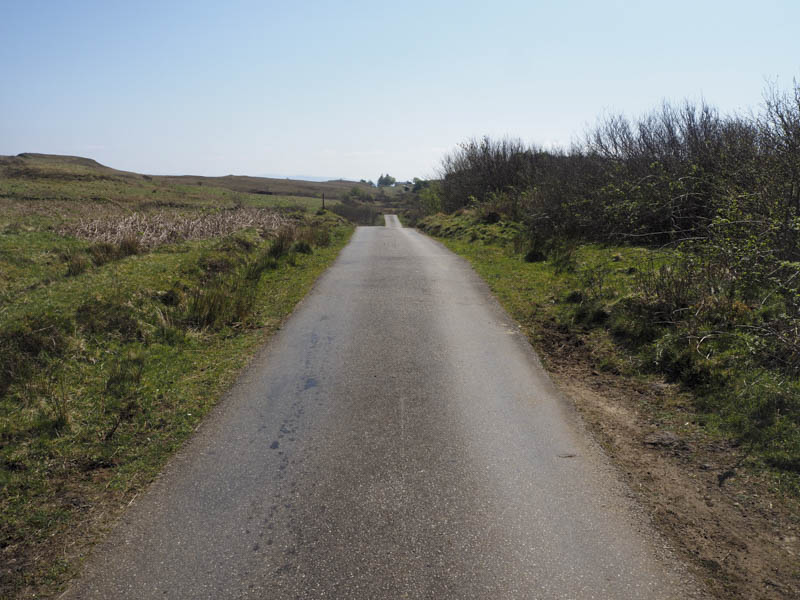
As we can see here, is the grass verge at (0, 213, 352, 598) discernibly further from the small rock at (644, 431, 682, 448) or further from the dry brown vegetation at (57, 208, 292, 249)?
the small rock at (644, 431, 682, 448)

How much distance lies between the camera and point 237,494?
4.32 m

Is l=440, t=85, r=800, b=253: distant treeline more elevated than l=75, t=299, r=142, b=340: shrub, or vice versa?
l=440, t=85, r=800, b=253: distant treeline

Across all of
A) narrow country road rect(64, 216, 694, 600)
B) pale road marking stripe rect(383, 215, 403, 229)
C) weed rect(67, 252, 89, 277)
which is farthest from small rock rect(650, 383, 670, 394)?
pale road marking stripe rect(383, 215, 403, 229)

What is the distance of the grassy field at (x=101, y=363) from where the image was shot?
407 cm

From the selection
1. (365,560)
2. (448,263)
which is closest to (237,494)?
(365,560)

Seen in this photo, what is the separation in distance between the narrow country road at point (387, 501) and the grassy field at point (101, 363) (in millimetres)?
376

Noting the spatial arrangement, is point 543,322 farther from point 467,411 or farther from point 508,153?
point 508,153

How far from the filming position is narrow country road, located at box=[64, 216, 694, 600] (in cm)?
336

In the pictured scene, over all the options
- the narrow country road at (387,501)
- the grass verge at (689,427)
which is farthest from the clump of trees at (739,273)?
the narrow country road at (387,501)

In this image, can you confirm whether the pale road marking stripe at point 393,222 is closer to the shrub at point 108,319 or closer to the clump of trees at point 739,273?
the clump of trees at point 739,273

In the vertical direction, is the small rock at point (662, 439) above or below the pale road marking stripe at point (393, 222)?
below

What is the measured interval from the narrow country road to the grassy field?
38cm

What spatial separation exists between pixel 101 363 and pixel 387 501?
502cm

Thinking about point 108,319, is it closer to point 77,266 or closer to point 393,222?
point 77,266
